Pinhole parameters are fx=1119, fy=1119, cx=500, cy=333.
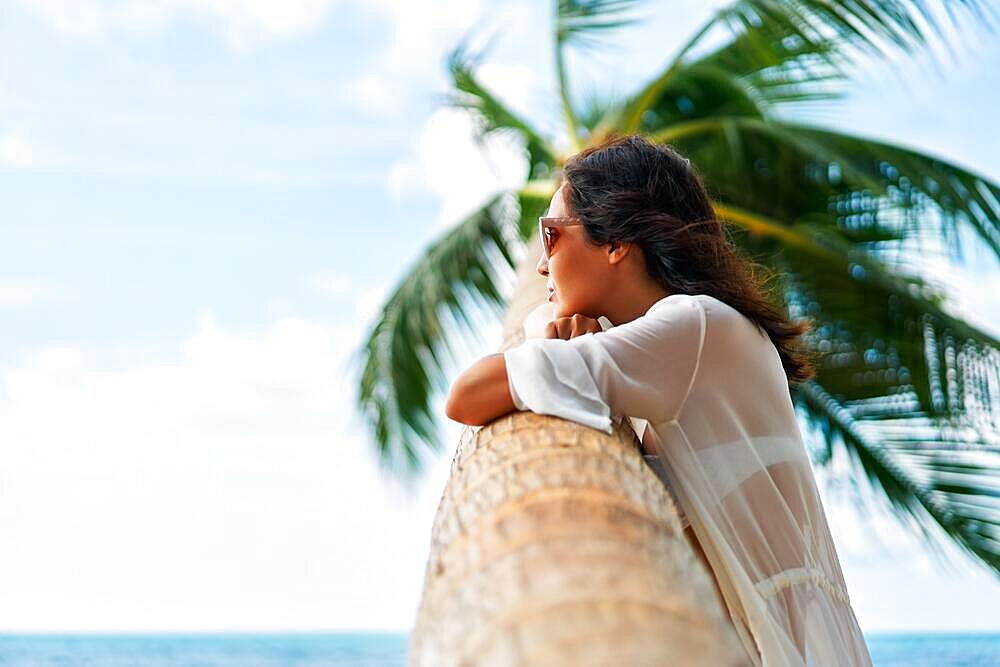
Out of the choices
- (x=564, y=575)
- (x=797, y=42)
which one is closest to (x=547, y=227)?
(x=564, y=575)

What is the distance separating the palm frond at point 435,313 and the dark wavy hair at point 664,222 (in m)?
5.58

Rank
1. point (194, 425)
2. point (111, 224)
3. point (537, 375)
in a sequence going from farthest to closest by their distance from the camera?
point (111, 224), point (194, 425), point (537, 375)

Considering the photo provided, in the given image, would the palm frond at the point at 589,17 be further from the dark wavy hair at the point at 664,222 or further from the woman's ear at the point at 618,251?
the woman's ear at the point at 618,251

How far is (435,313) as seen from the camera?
778 centimetres

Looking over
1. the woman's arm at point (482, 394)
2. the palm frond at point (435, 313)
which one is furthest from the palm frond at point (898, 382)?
the woman's arm at point (482, 394)

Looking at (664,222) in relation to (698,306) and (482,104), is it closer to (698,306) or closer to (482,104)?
(698,306)

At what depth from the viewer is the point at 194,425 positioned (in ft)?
188

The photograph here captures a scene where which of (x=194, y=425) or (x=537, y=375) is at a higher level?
(x=194, y=425)

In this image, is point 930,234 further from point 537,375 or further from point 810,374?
point 537,375

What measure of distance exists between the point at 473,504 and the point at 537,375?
1.65ft

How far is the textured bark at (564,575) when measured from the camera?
757 mm

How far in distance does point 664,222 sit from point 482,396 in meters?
0.59

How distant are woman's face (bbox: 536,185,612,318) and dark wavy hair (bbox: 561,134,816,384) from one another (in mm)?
27

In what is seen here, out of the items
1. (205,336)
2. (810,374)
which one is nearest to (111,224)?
(205,336)
